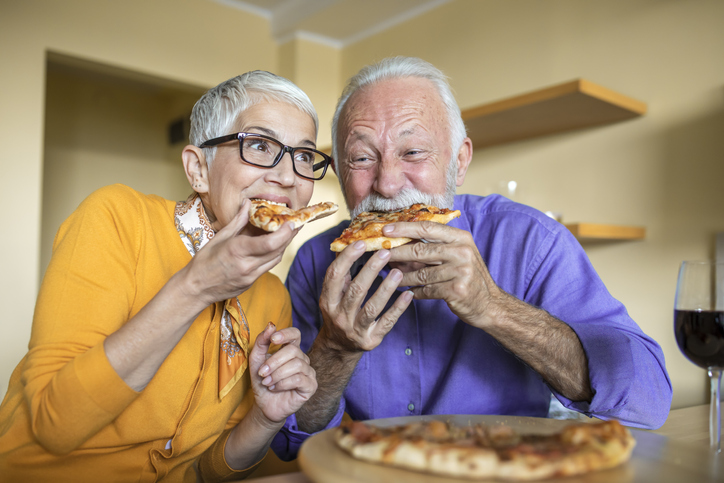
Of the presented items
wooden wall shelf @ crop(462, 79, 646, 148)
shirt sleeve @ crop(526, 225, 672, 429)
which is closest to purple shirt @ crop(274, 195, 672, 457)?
shirt sleeve @ crop(526, 225, 672, 429)

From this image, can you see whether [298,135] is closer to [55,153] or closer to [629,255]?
[629,255]

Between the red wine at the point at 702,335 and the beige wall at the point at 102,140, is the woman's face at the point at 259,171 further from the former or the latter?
the beige wall at the point at 102,140

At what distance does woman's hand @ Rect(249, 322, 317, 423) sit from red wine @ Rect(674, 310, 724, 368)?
86 cm

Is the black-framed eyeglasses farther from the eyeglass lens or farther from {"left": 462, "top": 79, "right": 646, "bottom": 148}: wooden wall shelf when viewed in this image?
{"left": 462, "top": 79, "right": 646, "bottom": 148}: wooden wall shelf

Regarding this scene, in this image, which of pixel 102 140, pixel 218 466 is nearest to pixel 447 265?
pixel 218 466

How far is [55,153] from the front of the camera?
6090mm

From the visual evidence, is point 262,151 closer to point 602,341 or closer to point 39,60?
point 602,341

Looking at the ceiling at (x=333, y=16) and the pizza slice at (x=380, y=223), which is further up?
the ceiling at (x=333, y=16)

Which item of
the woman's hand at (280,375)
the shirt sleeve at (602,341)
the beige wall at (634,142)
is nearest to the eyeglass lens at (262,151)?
the woman's hand at (280,375)

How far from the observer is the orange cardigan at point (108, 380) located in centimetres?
115

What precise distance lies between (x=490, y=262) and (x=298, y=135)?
2.50ft

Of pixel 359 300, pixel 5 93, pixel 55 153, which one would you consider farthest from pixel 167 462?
pixel 55 153

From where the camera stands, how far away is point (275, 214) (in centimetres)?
134

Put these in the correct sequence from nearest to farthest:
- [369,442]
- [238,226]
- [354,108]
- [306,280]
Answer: [369,442], [238,226], [354,108], [306,280]
